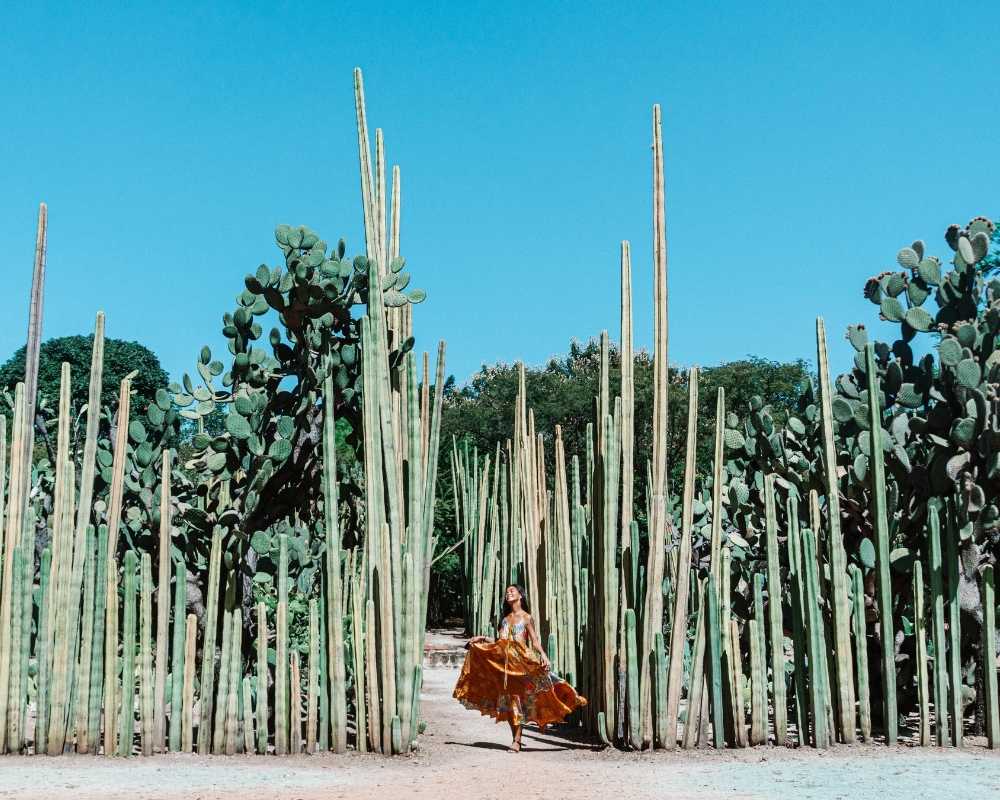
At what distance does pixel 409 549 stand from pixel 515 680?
1.10 meters

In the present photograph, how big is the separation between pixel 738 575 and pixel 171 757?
11.5 ft

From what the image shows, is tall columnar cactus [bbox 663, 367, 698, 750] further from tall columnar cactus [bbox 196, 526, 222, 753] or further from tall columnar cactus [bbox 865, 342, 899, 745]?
tall columnar cactus [bbox 196, 526, 222, 753]

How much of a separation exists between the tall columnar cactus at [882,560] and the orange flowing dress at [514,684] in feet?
4.69

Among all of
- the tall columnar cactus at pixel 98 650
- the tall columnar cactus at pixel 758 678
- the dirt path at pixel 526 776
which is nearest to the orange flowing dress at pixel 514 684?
the dirt path at pixel 526 776

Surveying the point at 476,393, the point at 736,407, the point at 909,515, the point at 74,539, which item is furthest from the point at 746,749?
the point at 476,393

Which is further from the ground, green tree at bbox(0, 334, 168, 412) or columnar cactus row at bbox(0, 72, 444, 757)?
green tree at bbox(0, 334, 168, 412)

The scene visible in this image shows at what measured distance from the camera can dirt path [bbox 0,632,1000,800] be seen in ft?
14.1

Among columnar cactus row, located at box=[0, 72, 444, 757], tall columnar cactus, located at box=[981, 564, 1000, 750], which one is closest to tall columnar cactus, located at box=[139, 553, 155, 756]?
columnar cactus row, located at box=[0, 72, 444, 757]

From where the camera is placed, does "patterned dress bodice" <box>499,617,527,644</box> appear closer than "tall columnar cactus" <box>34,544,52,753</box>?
No

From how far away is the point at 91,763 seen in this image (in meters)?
4.71

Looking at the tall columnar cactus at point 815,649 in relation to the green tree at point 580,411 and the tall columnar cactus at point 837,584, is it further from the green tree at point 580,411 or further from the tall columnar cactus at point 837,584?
the green tree at point 580,411

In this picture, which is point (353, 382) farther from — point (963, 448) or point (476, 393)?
point (476, 393)

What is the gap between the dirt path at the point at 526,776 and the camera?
4.29m

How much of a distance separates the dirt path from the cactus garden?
153 millimetres
